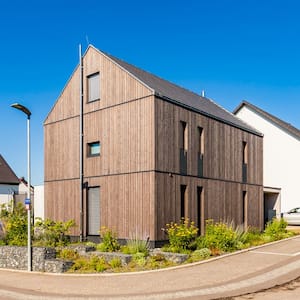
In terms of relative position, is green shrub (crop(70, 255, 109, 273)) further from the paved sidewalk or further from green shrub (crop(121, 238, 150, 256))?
green shrub (crop(121, 238, 150, 256))

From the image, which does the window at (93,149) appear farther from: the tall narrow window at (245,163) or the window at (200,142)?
the tall narrow window at (245,163)

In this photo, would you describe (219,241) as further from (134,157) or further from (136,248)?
(134,157)

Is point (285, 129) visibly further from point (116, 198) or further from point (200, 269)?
point (200, 269)

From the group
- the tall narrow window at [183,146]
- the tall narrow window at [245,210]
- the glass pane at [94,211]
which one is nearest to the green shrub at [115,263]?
the glass pane at [94,211]

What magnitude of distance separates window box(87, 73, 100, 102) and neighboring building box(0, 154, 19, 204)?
1018 inches

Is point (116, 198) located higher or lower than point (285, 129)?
lower

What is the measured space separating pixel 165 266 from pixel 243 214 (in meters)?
10.9

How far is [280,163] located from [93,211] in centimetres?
1691

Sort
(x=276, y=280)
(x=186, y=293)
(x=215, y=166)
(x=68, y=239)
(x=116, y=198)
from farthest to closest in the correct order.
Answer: (x=215, y=166) → (x=68, y=239) → (x=116, y=198) → (x=276, y=280) → (x=186, y=293)

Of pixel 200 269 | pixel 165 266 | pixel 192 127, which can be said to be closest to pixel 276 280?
pixel 200 269

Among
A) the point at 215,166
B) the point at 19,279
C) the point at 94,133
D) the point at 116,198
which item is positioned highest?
the point at 94,133

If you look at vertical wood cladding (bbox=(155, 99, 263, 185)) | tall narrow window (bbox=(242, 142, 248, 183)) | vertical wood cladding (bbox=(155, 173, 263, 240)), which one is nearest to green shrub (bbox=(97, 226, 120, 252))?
vertical wood cladding (bbox=(155, 173, 263, 240))

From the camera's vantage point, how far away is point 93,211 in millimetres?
19906

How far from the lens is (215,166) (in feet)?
70.5
